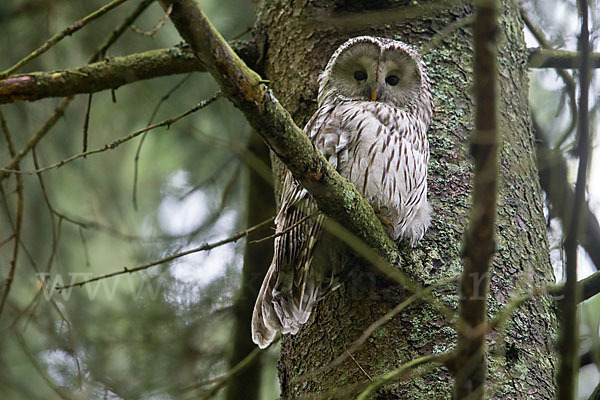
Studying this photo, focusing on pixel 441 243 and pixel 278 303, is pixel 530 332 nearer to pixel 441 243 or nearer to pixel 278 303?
pixel 441 243

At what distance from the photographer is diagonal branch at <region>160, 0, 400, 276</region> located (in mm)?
1449

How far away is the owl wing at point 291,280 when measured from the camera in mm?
2586

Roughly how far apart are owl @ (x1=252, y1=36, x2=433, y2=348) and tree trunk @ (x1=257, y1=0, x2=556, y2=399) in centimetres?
7

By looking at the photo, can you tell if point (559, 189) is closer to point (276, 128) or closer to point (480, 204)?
point (276, 128)

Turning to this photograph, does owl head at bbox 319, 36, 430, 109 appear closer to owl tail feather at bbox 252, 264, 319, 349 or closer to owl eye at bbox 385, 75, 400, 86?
owl eye at bbox 385, 75, 400, 86

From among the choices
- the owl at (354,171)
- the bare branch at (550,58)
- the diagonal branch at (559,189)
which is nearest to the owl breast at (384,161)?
the owl at (354,171)

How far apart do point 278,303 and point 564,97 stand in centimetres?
176

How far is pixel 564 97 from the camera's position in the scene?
10.8ft

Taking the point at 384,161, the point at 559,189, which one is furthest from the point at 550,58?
the point at 384,161

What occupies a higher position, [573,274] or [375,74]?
[375,74]

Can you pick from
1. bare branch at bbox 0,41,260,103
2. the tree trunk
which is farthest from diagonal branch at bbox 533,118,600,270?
bare branch at bbox 0,41,260,103

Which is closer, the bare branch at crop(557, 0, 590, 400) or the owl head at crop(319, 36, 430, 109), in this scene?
the bare branch at crop(557, 0, 590, 400)

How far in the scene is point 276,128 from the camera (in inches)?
66.8

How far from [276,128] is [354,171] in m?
1.05
